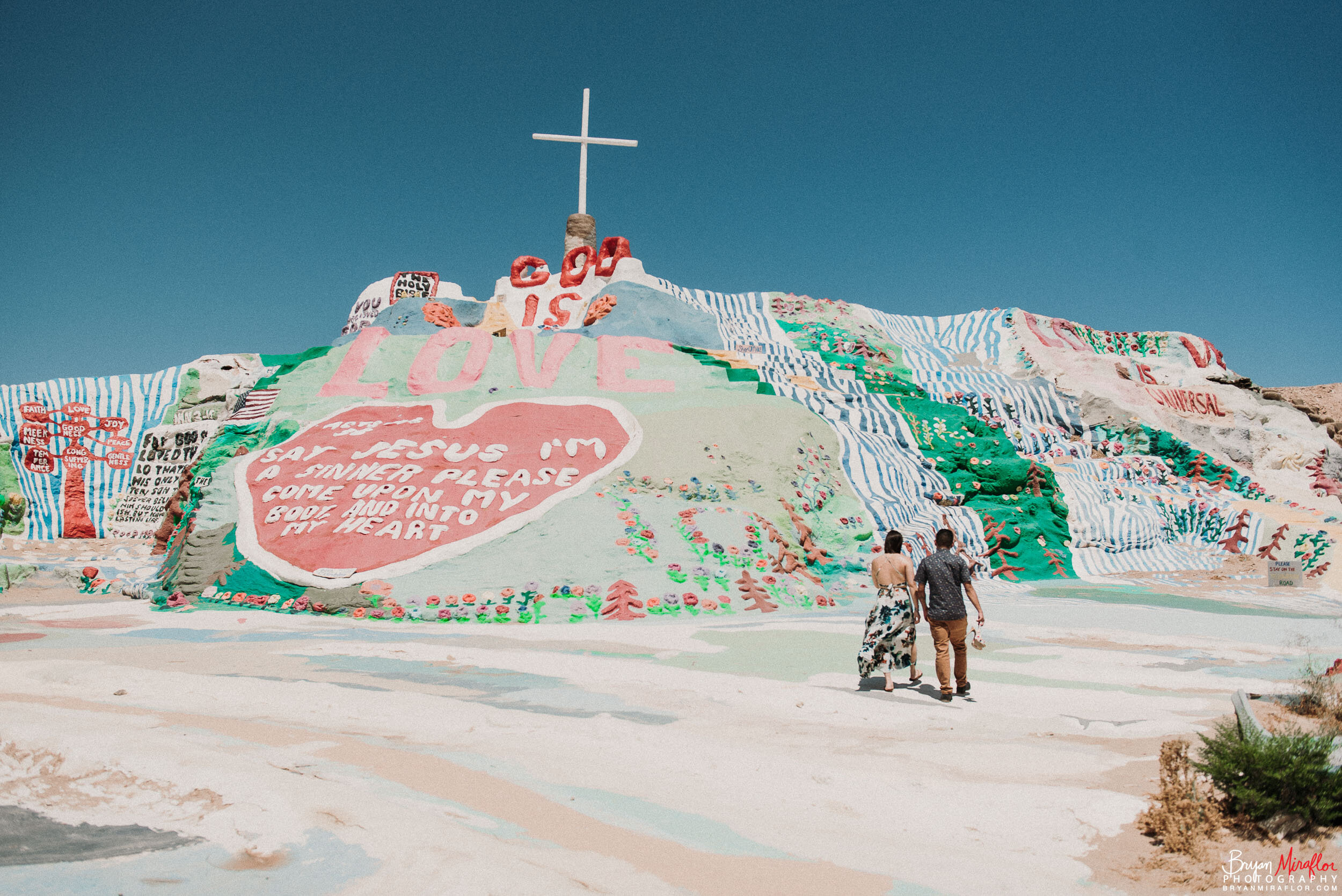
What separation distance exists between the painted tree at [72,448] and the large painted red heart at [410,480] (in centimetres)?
841

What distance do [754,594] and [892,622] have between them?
4178 mm

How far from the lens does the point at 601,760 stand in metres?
4.02

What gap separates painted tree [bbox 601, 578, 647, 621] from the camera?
8.99m

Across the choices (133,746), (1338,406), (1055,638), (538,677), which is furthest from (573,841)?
(1338,406)

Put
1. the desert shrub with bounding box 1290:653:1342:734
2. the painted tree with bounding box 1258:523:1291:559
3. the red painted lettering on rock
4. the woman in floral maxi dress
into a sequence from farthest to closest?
1. the red painted lettering on rock
2. the painted tree with bounding box 1258:523:1291:559
3. the woman in floral maxi dress
4. the desert shrub with bounding box 1290:653:1342:734

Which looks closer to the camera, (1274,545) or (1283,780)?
(1283,780)

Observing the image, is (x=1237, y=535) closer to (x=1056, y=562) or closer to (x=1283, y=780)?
(x=1056, y=562)

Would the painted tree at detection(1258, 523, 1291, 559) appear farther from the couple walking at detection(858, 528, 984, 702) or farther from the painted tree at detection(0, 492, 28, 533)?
the painted tree at detection(0, 492, 28, 533)

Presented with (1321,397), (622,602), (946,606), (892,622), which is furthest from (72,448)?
(1321,397)

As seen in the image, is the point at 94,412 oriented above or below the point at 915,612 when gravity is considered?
above

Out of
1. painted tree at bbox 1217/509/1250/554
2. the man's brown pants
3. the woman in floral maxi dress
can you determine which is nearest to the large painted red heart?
the woman in floral maxi dress

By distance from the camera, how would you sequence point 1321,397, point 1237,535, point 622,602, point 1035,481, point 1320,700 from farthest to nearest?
1. point 1321,397
2. point 1035,481
3. point 1237,535
4. point 622,602
5. point 1320,700

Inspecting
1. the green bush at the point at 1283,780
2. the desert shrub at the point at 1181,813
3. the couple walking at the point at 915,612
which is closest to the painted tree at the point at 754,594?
the couple walking at the point at 915,612

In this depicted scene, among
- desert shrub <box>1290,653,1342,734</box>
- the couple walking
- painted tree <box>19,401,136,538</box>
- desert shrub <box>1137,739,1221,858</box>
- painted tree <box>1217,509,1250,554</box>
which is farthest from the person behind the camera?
painted tree <box>19,401,136,538</box>
